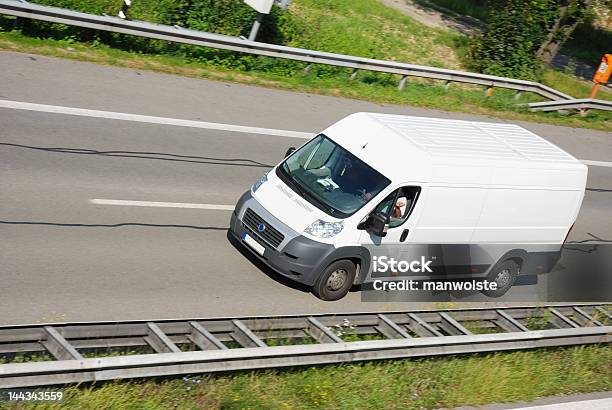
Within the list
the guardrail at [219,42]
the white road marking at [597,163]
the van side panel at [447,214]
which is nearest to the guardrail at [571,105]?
the guardrail at [219,42]

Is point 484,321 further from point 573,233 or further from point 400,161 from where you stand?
point 573,233

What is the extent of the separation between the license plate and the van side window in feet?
5.37

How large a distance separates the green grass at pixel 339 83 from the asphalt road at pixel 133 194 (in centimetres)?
45

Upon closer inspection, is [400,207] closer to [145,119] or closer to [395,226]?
[395,226]

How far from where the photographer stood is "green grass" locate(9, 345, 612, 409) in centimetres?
802

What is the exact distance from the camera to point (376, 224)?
1100cm

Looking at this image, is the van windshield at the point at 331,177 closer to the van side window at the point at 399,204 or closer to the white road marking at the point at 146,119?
the van side window at the point at 399,204

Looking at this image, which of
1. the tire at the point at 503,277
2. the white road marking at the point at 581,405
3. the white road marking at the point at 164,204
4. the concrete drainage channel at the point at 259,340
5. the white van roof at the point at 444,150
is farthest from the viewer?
the tire at the point at 503,277

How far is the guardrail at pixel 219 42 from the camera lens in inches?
690

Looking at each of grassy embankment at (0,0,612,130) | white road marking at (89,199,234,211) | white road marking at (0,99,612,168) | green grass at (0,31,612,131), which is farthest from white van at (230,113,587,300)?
grassy embankment at (0,0,612,130)

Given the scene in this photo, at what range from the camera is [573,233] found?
15828mm

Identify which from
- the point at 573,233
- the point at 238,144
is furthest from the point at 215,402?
the point at 573,233

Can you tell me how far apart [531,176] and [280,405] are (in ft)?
19.1

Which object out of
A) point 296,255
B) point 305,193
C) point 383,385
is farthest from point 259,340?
point 305,193
